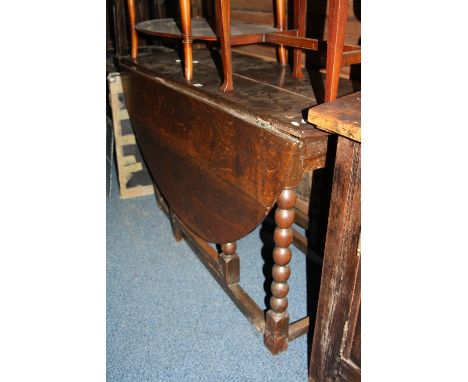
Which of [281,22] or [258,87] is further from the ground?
[281,22]

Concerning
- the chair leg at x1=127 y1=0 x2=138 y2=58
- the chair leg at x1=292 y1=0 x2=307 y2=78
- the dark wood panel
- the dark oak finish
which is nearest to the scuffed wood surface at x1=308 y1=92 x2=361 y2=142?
the dark oak finish

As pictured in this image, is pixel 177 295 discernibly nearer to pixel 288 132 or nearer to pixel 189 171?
pixel 189 171

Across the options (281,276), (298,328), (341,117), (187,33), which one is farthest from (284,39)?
(298,328)

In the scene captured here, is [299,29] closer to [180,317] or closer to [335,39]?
[335,39]

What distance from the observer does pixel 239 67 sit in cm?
181

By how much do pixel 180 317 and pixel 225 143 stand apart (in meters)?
0.75

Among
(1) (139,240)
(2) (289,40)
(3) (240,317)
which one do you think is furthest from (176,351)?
(2) (289,40)

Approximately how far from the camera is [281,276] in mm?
1339

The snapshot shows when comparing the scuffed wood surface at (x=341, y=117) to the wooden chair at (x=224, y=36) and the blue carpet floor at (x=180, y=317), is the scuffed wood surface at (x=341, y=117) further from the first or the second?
the blue carpet floor at (x=180, y=317)

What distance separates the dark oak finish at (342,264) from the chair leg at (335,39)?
0.26 feet

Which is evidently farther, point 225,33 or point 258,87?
point 258,87

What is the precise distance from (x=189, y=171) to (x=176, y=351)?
0.62 m

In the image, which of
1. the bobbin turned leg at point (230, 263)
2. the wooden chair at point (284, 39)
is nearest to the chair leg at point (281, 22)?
the wooden chair at point (284, 39)

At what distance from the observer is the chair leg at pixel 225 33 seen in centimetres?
128
